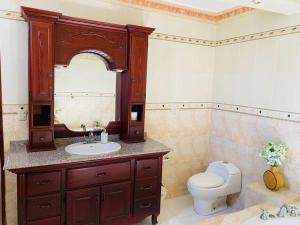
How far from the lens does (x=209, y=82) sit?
3.31 meters

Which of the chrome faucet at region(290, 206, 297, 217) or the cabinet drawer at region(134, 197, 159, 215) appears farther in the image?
the cabinet drawer at region(134, 197, 159, 215)

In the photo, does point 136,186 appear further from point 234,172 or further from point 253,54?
point 253,54

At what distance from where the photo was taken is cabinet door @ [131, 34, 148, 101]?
2.54 metres

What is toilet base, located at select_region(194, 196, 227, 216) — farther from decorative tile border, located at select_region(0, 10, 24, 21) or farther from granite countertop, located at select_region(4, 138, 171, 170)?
decorative tile border, located at select_region(0, 10, 24, 21)

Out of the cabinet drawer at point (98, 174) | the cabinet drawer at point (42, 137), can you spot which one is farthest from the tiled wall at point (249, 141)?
the cabinet drawer at point (42, 137)

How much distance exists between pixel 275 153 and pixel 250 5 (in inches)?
53.3

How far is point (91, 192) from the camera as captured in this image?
2.19 m

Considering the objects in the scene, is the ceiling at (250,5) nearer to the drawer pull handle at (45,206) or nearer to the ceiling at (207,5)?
the ceiling at (207,5)

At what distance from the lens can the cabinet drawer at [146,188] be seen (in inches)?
95.3

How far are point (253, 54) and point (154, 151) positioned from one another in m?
1.52

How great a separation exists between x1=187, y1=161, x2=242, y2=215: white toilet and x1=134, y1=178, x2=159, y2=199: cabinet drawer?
472 millimetres

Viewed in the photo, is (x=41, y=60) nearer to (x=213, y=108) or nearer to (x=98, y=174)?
(x=98, y=174)

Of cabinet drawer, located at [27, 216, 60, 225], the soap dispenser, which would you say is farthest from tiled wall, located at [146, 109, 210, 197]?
cabinet drawer, located at [27, 216, 60, 225]

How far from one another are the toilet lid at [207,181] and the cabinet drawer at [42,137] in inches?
60.6
